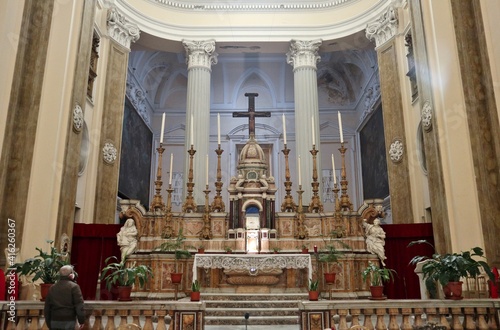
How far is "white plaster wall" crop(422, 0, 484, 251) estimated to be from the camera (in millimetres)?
7871

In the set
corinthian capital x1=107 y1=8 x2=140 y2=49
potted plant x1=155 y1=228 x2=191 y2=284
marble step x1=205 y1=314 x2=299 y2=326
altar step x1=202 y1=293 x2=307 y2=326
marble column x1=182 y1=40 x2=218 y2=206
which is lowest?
marble step x1=205 y1=314 x2=299 y2=326

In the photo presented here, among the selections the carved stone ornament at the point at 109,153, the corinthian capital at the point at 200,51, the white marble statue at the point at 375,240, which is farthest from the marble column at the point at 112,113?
the white marble statue at the point at 375,240

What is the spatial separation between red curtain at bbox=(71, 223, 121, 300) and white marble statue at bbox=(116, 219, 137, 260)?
111cm

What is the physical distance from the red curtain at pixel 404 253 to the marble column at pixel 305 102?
12.4ft

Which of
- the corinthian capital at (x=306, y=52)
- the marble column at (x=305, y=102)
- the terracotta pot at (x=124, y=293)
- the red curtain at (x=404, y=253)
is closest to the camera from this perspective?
the terracotta pot at (x=124, y=293)

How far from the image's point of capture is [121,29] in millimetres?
14141

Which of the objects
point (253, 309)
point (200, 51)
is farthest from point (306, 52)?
point (253, 309)

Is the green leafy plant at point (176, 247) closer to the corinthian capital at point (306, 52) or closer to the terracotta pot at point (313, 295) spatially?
the terracotta pot at point (313, 295)

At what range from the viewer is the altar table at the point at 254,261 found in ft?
29.1

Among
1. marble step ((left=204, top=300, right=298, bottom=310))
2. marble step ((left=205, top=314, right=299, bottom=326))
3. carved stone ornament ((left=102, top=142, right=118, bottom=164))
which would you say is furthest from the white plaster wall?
carved stone ornament ((left=102, top=142, right=118, bottom=164))

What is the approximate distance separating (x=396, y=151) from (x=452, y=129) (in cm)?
457

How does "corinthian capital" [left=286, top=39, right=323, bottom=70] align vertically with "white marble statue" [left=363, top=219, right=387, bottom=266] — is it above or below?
above

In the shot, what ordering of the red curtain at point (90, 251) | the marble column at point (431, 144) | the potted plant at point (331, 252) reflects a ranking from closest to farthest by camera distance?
the marble column at point (431, 144), the potted plant at point (331, 252), the red curtain at point (90, 251)

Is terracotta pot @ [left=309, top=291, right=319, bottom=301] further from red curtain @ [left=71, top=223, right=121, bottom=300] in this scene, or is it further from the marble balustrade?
red curtain @ [left=71, top=223, right=121, bottom=300]
